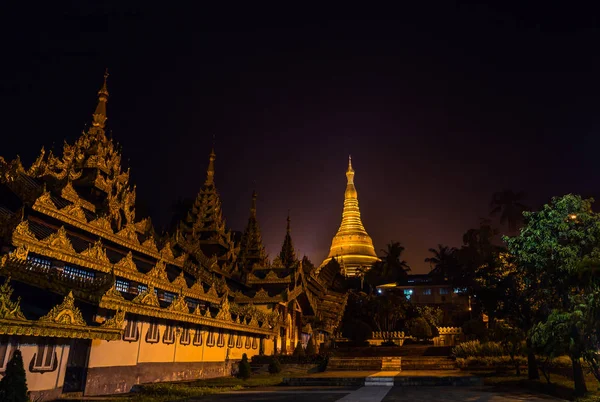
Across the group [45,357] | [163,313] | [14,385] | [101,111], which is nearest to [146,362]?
[163,313]

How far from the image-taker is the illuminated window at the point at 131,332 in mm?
17500

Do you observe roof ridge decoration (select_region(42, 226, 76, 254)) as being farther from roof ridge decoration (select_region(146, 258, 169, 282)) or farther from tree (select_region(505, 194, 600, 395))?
tree (select_region(505, 194, 600, 395))

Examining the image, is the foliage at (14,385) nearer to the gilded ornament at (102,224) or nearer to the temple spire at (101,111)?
the gilded ornament at (102,224)

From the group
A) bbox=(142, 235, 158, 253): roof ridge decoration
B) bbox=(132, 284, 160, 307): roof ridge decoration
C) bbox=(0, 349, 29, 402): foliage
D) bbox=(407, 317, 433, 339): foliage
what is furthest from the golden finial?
bbox=(0, 349, 29, 402): foliage

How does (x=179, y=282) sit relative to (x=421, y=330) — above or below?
above

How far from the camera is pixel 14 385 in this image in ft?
28.4

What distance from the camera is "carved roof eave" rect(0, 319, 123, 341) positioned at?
422 inches

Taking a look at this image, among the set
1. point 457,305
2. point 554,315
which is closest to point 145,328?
point 554,315

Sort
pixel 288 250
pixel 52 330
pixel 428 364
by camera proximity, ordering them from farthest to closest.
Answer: pixel 288 250 → pixel 428 364 → pixel 52 330

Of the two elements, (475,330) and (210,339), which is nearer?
(210,339)

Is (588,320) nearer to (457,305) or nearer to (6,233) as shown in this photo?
(6,233)

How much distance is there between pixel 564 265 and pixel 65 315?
50.6ft

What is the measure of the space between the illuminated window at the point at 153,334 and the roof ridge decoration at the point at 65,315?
20.3 feet

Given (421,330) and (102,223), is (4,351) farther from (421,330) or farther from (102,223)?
(421,330)
